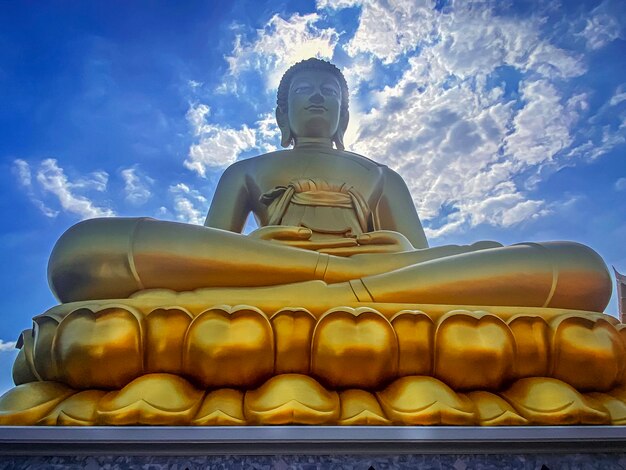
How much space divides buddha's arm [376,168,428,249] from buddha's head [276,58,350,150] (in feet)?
2.30

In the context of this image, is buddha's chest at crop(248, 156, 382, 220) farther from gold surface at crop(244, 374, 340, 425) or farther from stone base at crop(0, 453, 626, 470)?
stone base at crop(0, 453, 626, 470)

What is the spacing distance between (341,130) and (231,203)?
144cm

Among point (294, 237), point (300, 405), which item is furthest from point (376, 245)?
point (300, 405)

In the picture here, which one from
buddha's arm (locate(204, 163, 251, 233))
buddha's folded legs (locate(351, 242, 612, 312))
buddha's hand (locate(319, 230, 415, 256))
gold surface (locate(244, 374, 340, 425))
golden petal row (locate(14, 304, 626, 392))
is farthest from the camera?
buddha's arm (locate(204, 163, 251, 233))

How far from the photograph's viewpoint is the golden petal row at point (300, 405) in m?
1.78

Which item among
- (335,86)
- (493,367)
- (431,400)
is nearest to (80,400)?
(431,400)

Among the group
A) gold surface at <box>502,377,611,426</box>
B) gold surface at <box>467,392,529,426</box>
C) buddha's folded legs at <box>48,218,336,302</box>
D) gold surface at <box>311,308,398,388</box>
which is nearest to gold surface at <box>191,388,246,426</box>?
gold surface at <box>311,308,398,388</box>

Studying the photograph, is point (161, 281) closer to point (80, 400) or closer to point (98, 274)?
point (98, 274)

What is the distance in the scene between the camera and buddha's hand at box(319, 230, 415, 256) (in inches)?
115

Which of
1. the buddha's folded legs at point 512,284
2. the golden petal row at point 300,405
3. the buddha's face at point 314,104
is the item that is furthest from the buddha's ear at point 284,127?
the golden petal row at point 300,405

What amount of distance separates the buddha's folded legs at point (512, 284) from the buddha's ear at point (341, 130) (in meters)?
2.48

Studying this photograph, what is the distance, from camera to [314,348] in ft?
6.75

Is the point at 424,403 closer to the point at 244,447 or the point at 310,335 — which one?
the point at 310,335

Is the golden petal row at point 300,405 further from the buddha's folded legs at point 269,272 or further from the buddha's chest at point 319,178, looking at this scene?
the buddha's chest at point 319,178
